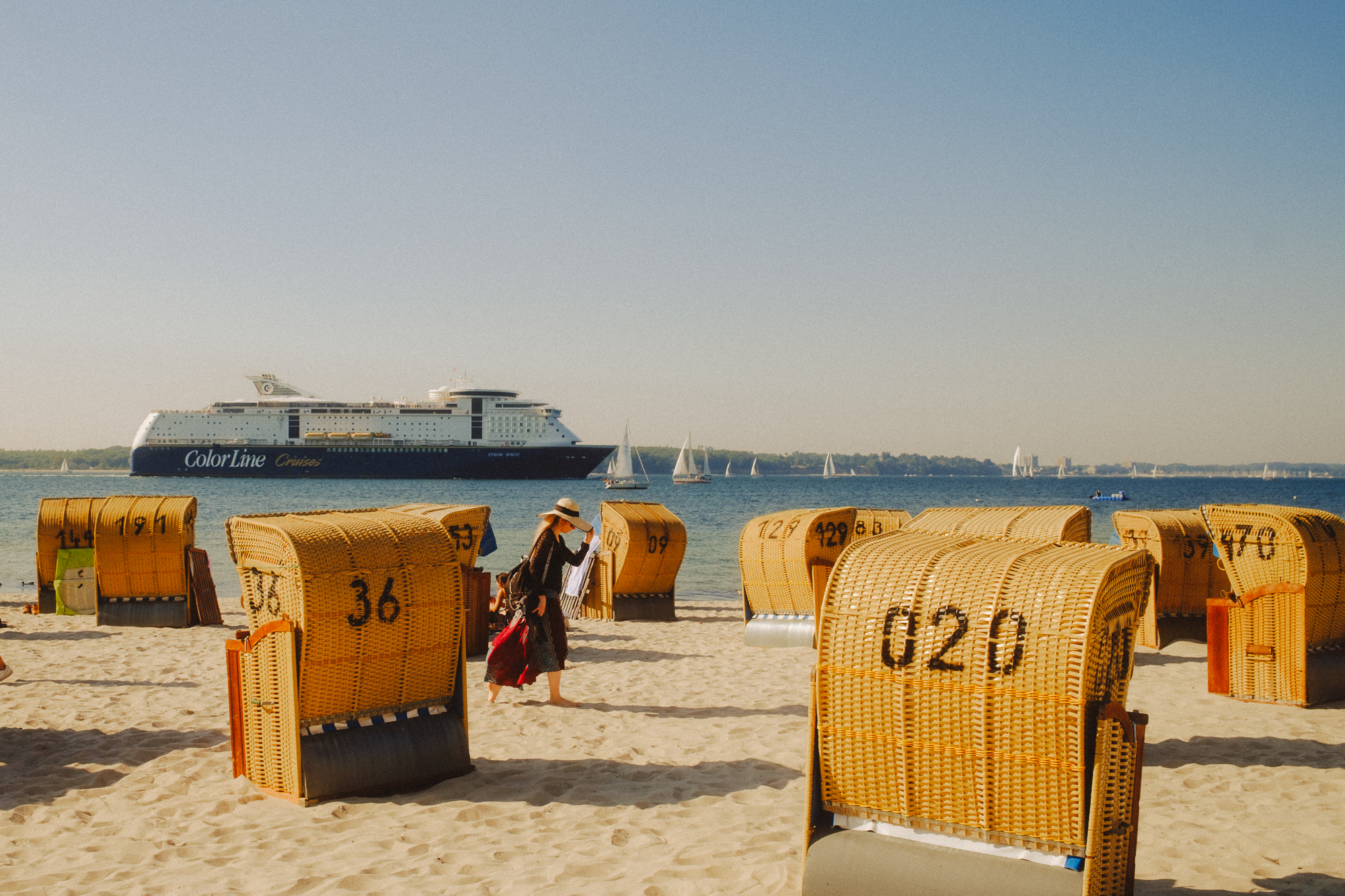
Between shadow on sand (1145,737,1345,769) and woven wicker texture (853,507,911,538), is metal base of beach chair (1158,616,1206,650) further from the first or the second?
shadow on sand (1145,737,1345,769)

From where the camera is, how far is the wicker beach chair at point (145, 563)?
10.8m

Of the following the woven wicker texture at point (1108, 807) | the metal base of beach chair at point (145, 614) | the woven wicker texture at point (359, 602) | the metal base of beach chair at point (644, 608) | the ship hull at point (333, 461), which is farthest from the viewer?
the ship hull at point (333, 461)

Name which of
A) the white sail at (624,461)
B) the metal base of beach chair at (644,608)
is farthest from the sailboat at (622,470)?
the metal base of beach chair at (644,608)

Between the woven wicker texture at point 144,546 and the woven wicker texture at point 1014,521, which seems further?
the woven wicker texture at point 144,546

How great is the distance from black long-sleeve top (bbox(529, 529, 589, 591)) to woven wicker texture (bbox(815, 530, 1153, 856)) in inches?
137

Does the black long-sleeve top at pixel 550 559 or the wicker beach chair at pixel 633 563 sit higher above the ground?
the black long-sleeve top at pixel 550 559

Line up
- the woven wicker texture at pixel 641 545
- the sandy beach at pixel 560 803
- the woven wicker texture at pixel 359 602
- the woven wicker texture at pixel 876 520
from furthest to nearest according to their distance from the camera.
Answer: the woven wicker texture at pixel 641 545
the woven wicker texture at pixel 876 520
the woven wicker texture at pixel 359 602
the sandy beach at pixel 560 803

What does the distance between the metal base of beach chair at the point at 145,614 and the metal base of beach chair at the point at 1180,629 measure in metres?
10.4

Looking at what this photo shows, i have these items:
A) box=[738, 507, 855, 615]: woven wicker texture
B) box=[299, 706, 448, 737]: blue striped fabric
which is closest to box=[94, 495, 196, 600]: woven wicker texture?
box=[738, 507, 855, 615]: woven wicker texture

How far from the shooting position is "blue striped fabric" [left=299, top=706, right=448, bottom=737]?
468 centimetres

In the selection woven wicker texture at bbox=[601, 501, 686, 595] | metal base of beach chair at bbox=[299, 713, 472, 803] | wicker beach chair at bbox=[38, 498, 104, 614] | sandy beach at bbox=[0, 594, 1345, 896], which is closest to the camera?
sandy beach at bbox=[0, 594, 1345, 896]

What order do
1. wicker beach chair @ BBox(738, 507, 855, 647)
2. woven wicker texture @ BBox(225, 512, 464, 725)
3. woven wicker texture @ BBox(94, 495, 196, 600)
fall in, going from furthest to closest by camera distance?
1. woven wicker texture @ BBox(94, 495, 196, 600)
2. wicker beach chair @ BBox(738, 507, 855, 647)
3. woven wicker texture @ BBox(225, 512, 464, 725)

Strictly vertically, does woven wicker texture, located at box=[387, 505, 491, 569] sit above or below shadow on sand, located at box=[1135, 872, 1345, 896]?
above

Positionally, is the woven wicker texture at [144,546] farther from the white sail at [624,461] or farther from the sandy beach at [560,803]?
the white sail at [624,461]
